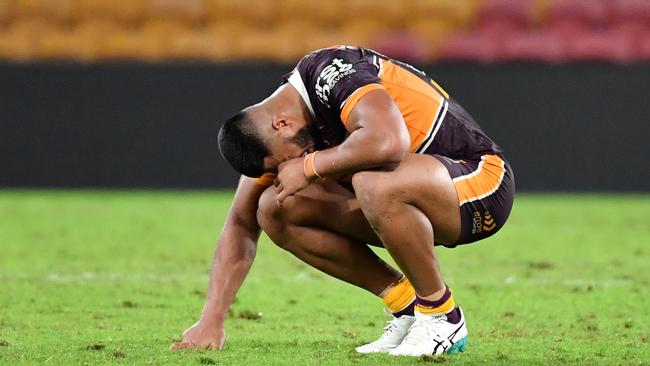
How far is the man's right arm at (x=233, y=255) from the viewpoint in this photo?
3557mm

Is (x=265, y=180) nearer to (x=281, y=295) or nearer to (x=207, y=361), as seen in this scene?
(x=207, y=361)

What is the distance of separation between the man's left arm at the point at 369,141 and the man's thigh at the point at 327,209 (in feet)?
0.81

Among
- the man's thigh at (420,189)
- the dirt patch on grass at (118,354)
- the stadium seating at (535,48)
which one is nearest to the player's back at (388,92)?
the man's thigh at (420,189)

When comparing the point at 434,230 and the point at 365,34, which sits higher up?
the point at 434,230

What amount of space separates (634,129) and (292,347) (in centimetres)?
618

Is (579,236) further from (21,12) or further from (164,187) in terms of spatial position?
(21,12)

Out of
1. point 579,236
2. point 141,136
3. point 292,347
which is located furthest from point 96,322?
point 141,136

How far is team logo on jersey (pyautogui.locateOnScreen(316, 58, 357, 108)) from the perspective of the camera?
3330 millimetres

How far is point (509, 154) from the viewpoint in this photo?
29.9 feet

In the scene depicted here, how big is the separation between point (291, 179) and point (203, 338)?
0.57m

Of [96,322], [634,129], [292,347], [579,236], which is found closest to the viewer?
[292,347]

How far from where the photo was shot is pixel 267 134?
11.2 ft

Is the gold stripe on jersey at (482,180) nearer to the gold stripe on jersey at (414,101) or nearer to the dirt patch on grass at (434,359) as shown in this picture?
the gold stripe on jersey at (414,101)

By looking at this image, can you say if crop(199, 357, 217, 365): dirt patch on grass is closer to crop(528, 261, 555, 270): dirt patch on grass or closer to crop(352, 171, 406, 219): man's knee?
crop(352, 171, 406, 219): man's knee
